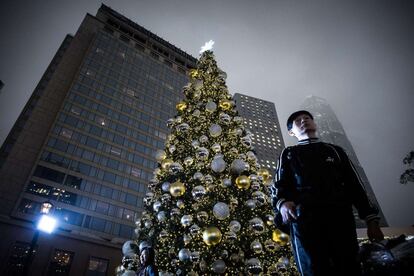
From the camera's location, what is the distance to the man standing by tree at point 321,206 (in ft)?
5.14

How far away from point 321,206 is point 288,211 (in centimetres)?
25

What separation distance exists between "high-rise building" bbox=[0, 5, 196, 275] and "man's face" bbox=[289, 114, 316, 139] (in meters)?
27.1

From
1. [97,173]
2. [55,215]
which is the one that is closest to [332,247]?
[55,215]

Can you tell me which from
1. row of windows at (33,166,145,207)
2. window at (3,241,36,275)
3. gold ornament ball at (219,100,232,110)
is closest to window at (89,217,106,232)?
row of windows at (33,166,145,207)

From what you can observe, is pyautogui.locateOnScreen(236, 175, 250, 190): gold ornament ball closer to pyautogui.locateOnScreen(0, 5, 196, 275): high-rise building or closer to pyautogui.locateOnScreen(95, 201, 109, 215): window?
pyautogui.locateOnScreen(0, 5, 196, 275): high-rise building

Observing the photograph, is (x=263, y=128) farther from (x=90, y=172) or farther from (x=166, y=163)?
(x=166, y=163)

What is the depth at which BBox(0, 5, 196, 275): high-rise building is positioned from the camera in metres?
23.0

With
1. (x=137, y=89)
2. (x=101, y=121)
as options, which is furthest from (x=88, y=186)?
(x=137, y=89)

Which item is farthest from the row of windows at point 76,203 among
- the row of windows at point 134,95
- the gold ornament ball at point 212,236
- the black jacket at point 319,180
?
the black jacket at point 319,180

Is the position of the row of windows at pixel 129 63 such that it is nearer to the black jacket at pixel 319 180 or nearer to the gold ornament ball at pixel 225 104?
the gold ornament ball at pixel 225 104

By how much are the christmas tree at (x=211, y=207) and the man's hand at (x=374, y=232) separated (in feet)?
11.5

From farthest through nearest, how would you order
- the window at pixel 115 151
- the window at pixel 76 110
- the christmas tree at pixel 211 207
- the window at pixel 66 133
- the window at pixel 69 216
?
the window at pixel 115 151
the window at pixel 76 110
the window at pixel 66 133
the window at pixel 69 216
the christmas tree at pixel 211 207

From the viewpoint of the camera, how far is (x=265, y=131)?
76.6 metres

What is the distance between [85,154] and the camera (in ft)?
110
